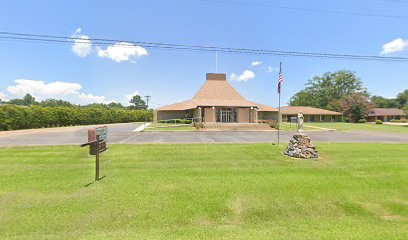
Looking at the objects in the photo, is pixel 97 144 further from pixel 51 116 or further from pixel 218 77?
pixel 218 77

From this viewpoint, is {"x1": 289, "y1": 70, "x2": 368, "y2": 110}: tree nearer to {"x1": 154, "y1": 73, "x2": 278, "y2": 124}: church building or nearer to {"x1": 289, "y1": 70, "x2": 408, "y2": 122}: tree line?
{"x1": 289, "y1": 70, "x2": 408, "y2": 122}: tree line

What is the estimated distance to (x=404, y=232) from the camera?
4.50 meters

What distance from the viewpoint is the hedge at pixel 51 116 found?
80.5ft

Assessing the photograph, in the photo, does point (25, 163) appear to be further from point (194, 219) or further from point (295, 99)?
point (295, 99)

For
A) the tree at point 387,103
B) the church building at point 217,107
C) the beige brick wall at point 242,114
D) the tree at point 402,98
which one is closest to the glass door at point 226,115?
the church building at point 217,107

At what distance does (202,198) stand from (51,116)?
3147 cm

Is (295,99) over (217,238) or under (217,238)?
over

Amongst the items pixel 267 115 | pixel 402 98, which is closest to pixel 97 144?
pixel 267 115

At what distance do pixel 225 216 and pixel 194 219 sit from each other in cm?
73

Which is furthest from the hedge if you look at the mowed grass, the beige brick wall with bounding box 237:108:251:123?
the beige brick wall with bounding box 237:108:251:123

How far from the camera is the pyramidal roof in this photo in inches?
1347

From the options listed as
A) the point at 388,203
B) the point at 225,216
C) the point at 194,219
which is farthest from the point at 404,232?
the point at 194,219

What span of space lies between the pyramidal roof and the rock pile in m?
22.3

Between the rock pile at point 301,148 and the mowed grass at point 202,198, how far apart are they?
1.95 feet
